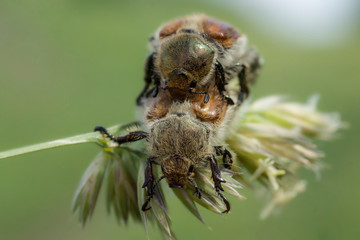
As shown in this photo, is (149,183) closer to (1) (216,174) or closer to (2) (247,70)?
(1) (216,174)

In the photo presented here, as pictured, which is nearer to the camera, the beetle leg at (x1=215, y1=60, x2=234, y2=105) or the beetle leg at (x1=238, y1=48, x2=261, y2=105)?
the beetle leg at (x1=215, y1=60, x2=234, y2=105)

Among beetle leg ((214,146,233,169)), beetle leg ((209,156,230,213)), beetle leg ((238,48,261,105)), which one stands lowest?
beetle leg ((209,156,230,213))

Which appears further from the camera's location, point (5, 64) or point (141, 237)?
point (5, 64)

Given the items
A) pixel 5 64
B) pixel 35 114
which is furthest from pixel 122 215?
pixel 5 64

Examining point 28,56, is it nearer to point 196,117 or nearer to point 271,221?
point 271,221

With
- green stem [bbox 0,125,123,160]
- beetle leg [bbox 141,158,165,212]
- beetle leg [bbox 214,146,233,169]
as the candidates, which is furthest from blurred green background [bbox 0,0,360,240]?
green stem [bbox 0,125,123,160]

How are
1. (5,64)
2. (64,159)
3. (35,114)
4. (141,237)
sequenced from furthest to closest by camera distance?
(5,64)
(35,114)
(64,159)
(141,237)

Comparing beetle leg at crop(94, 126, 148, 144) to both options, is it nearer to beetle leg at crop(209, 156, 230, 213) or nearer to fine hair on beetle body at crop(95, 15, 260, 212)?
fine hair on beetle body at crop(95, 15, 260, 212)

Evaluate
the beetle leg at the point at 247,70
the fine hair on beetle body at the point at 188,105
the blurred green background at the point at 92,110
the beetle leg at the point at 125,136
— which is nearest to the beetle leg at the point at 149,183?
the fine hair on beetle body at the point at 188,105
